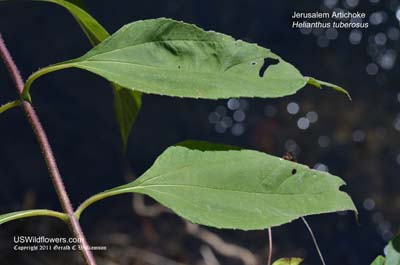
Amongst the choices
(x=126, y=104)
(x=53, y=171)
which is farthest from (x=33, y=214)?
(x=126, y=104)

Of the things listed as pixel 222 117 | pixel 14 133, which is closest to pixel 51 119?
pixel 14 133

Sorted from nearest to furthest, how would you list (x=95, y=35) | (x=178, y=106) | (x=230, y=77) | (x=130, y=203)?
(x=230, y=77)
(x=95, y=35)
(x=130, y=203)
(x=178, y=106)

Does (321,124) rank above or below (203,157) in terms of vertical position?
below

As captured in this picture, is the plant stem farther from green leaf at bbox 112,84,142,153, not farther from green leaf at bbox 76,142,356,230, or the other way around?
green leaf at bbox 112,84,142,153

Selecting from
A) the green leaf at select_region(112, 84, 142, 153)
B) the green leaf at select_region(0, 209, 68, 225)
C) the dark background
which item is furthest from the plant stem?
the dark background

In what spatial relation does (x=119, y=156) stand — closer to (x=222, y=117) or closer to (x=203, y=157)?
(x=222, y=117)

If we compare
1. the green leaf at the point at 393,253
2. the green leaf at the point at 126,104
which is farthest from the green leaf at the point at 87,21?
the green leaf at the point at 393,253
